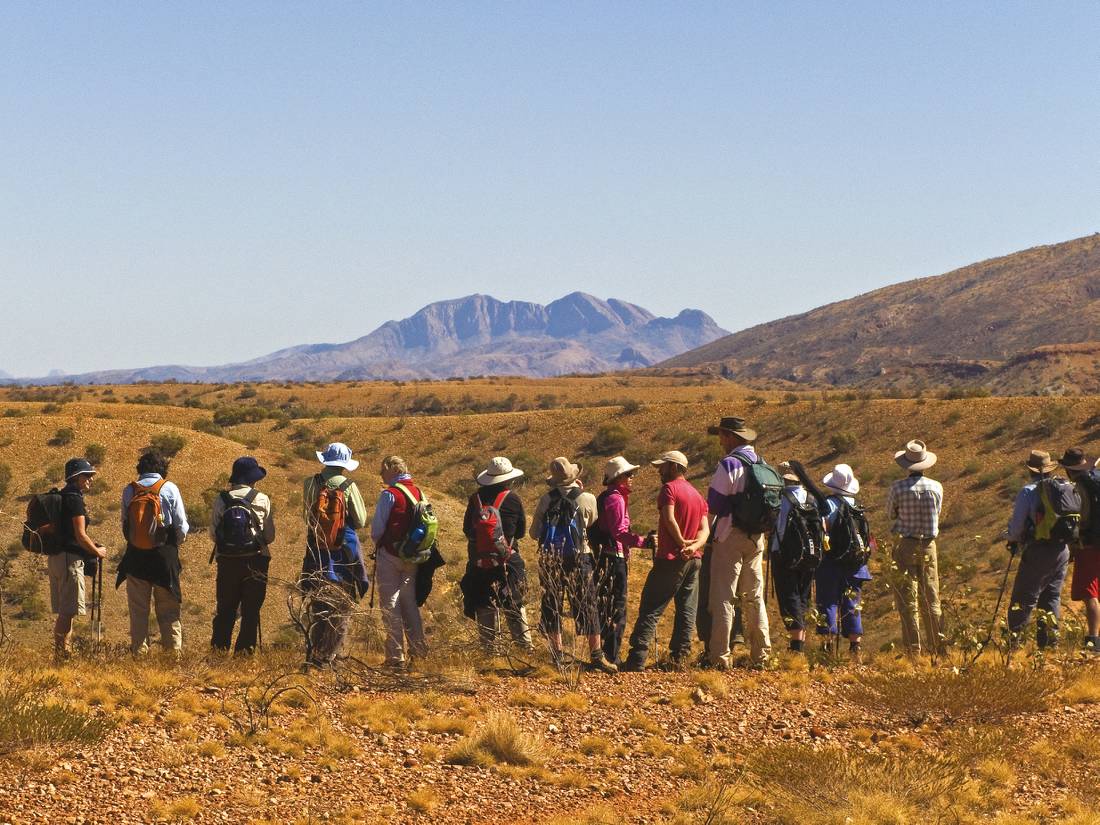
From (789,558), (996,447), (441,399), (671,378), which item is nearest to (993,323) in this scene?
(671,378)

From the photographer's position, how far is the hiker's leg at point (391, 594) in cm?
916

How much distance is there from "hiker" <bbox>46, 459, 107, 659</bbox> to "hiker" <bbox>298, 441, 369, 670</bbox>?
1.89m

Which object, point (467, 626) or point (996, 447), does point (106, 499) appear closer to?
point (467, 626)

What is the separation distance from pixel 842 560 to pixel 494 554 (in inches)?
122

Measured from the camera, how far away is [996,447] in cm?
3475

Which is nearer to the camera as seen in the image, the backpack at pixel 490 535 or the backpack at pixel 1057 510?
the backpack at pixel 490 535

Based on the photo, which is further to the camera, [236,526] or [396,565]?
[396,565]

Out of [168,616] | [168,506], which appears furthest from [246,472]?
[168,616]

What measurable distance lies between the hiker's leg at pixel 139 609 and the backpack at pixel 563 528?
3390mm

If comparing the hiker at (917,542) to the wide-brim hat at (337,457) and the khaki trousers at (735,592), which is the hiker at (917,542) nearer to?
the khaki trousers at (735,592)

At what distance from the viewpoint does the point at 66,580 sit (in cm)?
934

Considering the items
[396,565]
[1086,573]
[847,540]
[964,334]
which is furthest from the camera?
[964,334]

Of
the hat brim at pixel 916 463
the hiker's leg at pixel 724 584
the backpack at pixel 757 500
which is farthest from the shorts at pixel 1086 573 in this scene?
the hiker's leg at pixel 724 584

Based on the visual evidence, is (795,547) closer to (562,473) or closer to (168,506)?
(562,473)
